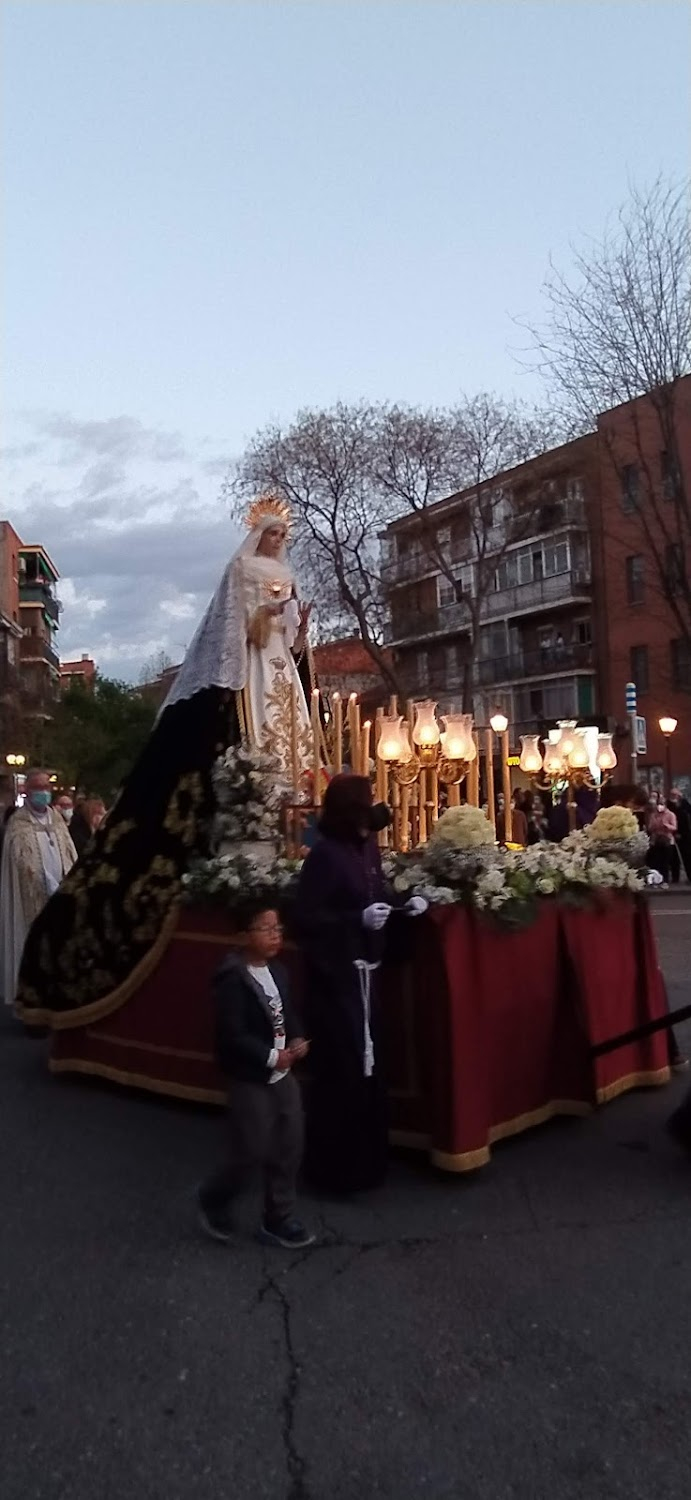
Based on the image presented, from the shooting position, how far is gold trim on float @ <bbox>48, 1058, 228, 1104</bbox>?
672cm

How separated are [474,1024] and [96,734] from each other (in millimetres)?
→ 53918

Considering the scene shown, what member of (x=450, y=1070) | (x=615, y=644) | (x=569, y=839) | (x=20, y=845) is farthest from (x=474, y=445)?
(x=450, y=1070)

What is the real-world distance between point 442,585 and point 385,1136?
43.7 meters

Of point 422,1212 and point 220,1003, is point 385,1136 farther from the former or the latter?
point 220,1003

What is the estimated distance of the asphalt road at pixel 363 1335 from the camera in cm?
338

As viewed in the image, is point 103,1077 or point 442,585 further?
point 442,585

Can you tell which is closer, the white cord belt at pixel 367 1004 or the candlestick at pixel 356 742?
the white cord belt at pixel 367 1004

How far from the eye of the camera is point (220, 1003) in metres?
4.86

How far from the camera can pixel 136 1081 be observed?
718 cm

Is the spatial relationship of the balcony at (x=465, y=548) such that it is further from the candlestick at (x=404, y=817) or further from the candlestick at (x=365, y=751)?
the candlestick at (x=365, y=751)

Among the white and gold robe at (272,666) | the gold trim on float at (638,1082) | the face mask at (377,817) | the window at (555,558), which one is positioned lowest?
the gold trim on float at (638,1082)

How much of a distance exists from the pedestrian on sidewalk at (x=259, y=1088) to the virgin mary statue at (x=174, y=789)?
210 cm

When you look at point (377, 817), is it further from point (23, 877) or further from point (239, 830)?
point (23, 877)

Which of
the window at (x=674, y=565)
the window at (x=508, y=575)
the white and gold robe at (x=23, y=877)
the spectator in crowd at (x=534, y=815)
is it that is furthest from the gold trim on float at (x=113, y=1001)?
the window at (x=508, y=575)
